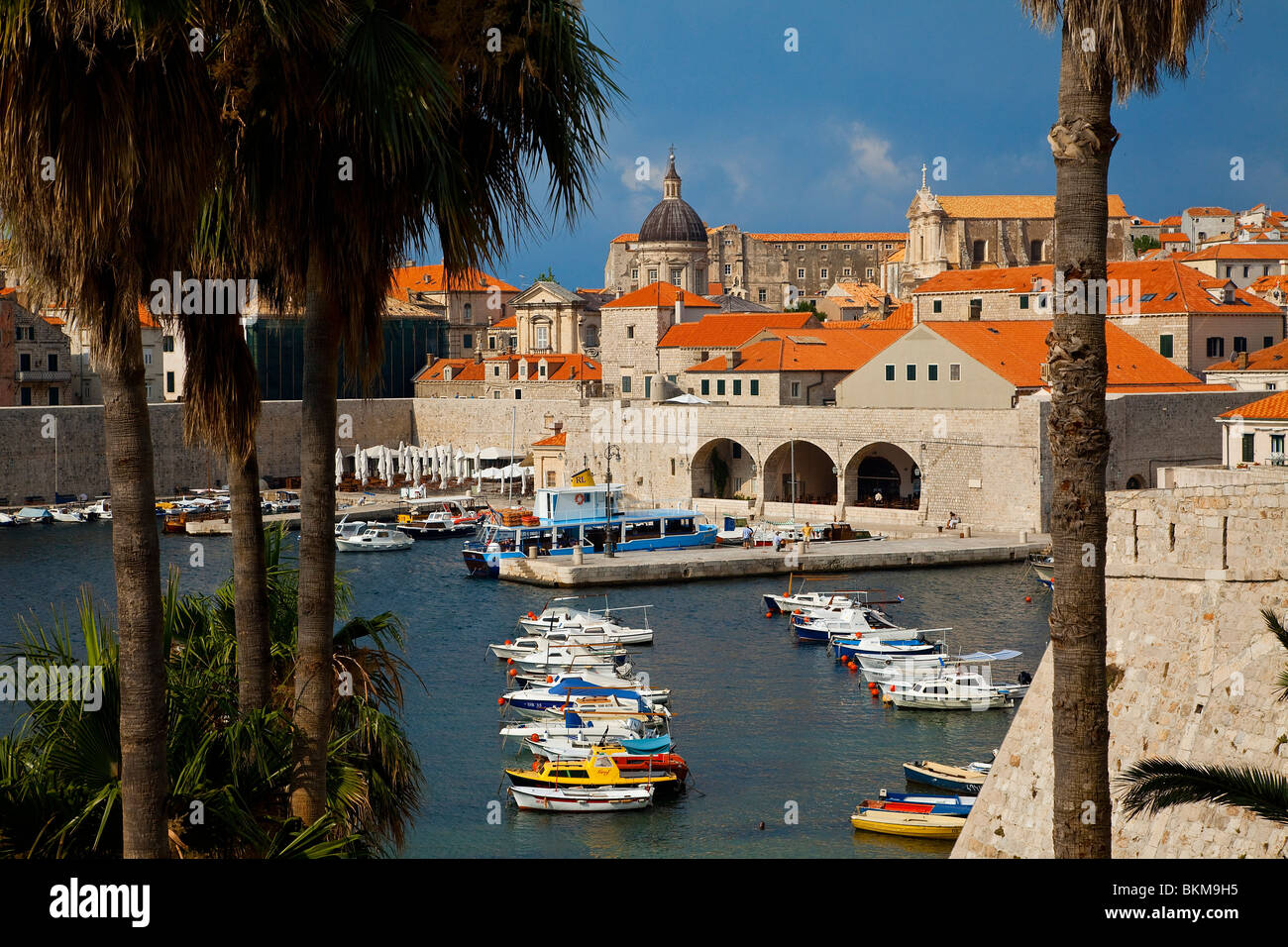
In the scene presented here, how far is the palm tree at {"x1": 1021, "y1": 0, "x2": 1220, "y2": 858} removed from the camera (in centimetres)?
483

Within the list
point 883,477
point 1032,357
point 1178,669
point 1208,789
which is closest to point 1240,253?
point 1032,357

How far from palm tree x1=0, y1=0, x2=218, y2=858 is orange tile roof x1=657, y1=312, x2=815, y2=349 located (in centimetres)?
4812

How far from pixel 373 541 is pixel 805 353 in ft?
52.9

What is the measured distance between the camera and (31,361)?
54750 mm

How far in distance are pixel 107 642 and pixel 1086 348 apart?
350 centimetres

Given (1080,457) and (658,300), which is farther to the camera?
(658,300)

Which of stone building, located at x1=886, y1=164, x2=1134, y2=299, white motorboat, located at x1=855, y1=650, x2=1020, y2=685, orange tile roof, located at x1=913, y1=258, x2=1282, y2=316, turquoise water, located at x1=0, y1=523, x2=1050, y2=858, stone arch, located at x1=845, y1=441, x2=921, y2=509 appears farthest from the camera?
stone building, located at x1=886, y1=164, x2=1134, y2=299

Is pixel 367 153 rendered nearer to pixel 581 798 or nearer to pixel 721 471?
pixel 581 798

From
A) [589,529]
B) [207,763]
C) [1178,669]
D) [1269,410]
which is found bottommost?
[589,529]

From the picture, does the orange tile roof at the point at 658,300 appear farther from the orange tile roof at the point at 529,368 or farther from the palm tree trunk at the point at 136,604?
the palm tree trunk at the point at 136,604

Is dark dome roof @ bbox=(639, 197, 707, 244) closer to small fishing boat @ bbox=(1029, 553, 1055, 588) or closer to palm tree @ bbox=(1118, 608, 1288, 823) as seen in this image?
small fishing boat @ bbox=(1029, 553, 1055, 588)

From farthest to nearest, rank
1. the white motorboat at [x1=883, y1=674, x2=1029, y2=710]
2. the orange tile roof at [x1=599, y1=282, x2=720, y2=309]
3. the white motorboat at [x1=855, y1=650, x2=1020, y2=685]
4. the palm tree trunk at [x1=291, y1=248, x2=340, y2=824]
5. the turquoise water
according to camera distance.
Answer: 1. the orange tile roof at [x1=599, y1=282, x2=720, y2=309]
2. the white motorboat at [x1=855, y1=650, x2=1020, y2=685]
3. the white motorboat at [x1=883, y1=674, x2=1029, y2=710]
4. the turquoise water
5. the palm tree trunk at [x1=291, y1=248, x2=340, y2=824]

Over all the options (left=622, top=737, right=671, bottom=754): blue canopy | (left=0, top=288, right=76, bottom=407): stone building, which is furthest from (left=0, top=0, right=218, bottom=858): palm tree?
(left=0, top=288, right=76, bottom=407): stone building

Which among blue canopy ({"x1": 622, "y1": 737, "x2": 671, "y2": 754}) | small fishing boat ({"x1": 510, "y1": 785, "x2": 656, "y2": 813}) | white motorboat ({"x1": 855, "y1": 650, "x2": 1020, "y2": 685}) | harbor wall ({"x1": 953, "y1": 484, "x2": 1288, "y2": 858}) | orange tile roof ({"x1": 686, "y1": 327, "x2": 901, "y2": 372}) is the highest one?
orange tile roof ({"x1": 686, "y1": 327, "x2": 901, "y2": 372})
